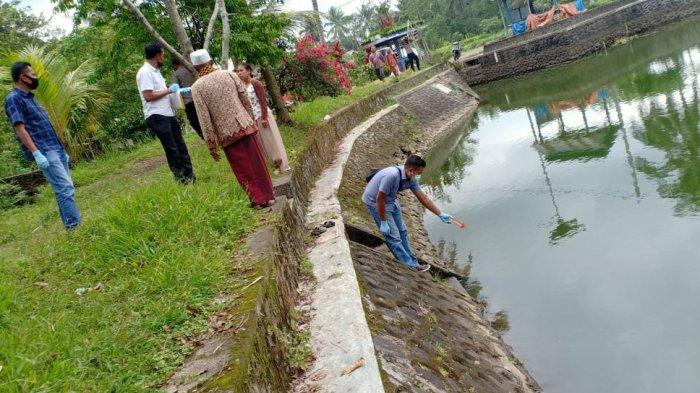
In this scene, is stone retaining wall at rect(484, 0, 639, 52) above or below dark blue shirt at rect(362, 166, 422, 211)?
above

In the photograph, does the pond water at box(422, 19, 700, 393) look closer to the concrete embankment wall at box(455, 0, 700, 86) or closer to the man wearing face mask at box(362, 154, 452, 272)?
the man wearing face mask at box(362, 154, 452, 272)

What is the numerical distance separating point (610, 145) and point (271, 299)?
36.2 ft

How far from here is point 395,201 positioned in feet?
22.9

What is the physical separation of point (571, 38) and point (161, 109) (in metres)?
28.5

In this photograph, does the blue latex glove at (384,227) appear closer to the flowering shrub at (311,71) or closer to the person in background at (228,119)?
the person in background at (228,119)

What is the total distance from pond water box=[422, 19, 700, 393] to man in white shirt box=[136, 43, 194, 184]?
415cm

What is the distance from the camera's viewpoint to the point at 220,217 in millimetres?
5090

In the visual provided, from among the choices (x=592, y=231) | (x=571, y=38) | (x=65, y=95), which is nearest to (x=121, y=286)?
(x=592, y=231)

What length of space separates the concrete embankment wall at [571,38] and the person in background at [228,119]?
26363mm

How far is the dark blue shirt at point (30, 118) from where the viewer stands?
197 inches

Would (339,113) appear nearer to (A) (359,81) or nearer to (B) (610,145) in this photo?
(B) (610,145)

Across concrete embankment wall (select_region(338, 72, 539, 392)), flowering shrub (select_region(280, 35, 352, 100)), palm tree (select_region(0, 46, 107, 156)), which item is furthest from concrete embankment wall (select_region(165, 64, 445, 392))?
flowering shrub (select_region(280, 35, 352, 100))

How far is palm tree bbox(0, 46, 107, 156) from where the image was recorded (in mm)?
9945

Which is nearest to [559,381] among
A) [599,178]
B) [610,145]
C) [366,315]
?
[366,315]
